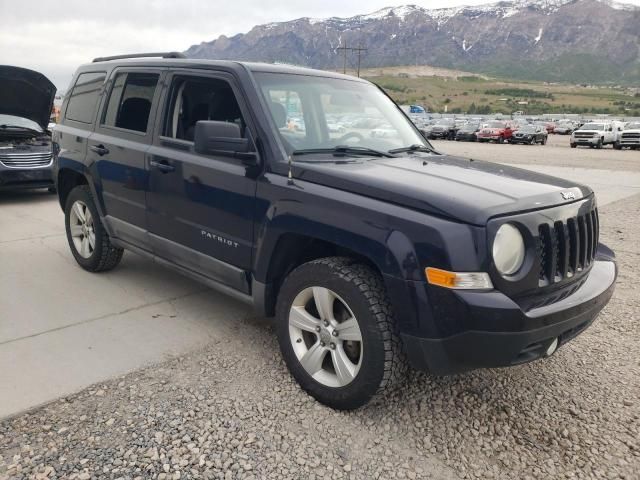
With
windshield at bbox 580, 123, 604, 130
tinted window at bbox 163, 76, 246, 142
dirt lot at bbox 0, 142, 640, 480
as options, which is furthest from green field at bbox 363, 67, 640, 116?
tinted window at bbox 163, 76, 246, 142

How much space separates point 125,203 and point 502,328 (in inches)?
122

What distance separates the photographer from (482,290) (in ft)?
8.00

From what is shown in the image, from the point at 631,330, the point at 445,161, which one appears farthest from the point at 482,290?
the point at 631,330

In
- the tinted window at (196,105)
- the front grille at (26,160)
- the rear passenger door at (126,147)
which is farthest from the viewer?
the front grille at (26,160)

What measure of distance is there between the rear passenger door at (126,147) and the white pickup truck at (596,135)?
34258 mm

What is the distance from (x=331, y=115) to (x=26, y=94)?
6875 mm

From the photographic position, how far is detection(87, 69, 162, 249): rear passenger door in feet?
13.4

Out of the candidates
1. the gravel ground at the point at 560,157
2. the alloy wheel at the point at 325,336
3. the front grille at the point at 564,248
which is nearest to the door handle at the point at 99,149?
the alloy wheel at the point at 325,336

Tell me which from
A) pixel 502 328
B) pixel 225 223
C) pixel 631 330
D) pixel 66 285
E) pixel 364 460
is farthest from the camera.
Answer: pixel 66 285

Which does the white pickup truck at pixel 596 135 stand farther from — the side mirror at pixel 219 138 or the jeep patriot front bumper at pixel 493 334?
the side mirror at pixel 219 138

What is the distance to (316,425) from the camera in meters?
2.89

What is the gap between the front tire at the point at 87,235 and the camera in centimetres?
485

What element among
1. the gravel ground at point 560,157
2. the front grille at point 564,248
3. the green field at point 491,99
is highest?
the front grille at point 564,248

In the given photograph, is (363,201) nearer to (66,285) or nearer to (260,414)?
(260,414)
